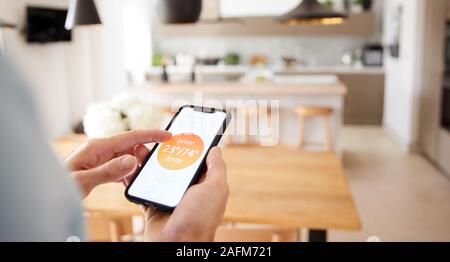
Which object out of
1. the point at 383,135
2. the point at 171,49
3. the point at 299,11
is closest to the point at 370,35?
the point at 383,135

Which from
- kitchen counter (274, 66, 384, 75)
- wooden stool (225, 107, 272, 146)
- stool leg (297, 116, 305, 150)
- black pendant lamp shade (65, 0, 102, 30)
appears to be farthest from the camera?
kitchen counter (274, 66, 384, 75)

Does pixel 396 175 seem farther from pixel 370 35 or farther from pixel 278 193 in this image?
pixel 370 35

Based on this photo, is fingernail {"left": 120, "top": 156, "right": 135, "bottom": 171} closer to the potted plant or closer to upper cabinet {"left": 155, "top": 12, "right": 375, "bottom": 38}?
upper cabinet {"left": 155, "top": 12, "right": 375, "bottom": 38}

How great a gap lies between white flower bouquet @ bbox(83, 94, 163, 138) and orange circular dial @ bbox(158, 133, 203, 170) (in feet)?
0.84

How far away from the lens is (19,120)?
9.2 inches

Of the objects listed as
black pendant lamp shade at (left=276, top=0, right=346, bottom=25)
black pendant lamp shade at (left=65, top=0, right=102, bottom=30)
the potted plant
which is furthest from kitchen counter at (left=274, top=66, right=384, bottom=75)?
black pendant lamp shade at (left=65, top=0, right=102, bottom=30)

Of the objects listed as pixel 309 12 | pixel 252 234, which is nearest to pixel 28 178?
pixel 252 234

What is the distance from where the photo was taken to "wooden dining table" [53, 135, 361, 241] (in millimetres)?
968

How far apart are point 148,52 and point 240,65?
1.07m

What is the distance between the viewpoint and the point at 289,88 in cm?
281

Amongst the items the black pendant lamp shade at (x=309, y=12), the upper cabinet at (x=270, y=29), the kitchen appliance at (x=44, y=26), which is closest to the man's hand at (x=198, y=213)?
the kitchen appliance at (x=44, y=26)

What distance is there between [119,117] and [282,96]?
6.94 ft

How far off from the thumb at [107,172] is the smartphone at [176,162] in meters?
0.02

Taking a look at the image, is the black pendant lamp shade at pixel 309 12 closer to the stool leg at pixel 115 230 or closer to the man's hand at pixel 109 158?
the stool leg at pixel 115 230
